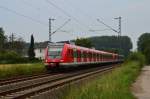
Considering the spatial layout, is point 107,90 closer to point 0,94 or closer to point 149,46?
point 0,94

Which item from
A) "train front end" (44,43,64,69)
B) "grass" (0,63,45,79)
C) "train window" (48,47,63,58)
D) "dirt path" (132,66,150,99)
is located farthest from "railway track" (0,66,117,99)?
"train window" (48,47,63,58)

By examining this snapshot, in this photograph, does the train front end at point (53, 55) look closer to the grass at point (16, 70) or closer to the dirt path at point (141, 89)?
the grass at point (16, 70)

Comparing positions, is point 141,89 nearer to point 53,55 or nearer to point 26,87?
point 26,87

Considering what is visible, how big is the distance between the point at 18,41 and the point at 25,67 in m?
90.0

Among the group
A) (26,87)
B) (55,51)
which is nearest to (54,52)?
(55,51)

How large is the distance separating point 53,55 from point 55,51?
0.42m

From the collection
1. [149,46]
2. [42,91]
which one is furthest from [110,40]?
[42,91]

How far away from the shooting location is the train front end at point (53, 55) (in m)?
40.5

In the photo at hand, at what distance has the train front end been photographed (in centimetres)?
4050

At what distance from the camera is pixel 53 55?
41.2m

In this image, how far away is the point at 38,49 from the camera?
490 feet

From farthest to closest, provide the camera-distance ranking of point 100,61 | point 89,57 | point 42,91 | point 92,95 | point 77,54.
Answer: point 100,61 < point 89,57 < point 77,54 < point 42,91 < point 92,95

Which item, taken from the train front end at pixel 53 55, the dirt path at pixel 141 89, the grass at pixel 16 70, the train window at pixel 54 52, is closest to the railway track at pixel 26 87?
the dirt path at pixel 141 89

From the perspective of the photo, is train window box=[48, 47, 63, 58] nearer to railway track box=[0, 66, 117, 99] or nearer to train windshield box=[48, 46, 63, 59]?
train windshield box=[48, 46, 63, 59]
